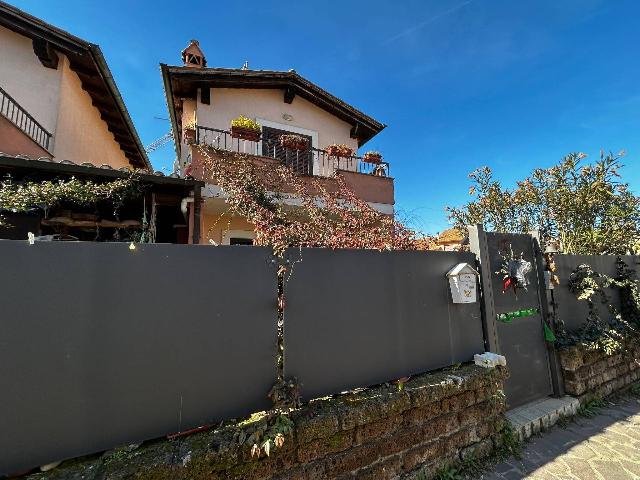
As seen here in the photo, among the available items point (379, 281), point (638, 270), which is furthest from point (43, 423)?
point (638, 270)

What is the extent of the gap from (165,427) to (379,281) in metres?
2.39

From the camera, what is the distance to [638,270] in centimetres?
658

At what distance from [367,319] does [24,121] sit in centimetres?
971

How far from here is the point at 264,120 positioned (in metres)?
10.3

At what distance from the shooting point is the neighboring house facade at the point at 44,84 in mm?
7133

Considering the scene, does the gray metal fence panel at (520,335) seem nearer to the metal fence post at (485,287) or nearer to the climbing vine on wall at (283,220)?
the metal fence post at (485,287)

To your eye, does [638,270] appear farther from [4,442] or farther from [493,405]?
[4,442]

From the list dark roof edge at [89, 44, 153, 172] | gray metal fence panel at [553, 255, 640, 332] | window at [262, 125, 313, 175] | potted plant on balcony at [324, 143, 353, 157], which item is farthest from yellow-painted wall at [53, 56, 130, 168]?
gray metal fence panel at [553, 255, 640, 332]

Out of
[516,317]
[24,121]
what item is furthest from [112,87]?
[516,317]

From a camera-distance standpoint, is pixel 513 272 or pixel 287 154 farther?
pixel 287 154

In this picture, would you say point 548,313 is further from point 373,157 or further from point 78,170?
point 78,170

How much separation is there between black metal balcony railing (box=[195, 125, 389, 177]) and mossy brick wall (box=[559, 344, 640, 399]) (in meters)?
6.71

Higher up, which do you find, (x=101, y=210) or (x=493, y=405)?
(x=101, y=210)

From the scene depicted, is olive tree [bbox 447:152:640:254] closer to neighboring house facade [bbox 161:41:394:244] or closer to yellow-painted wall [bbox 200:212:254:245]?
neighboring house facade [bbox 161:41:394:244]
